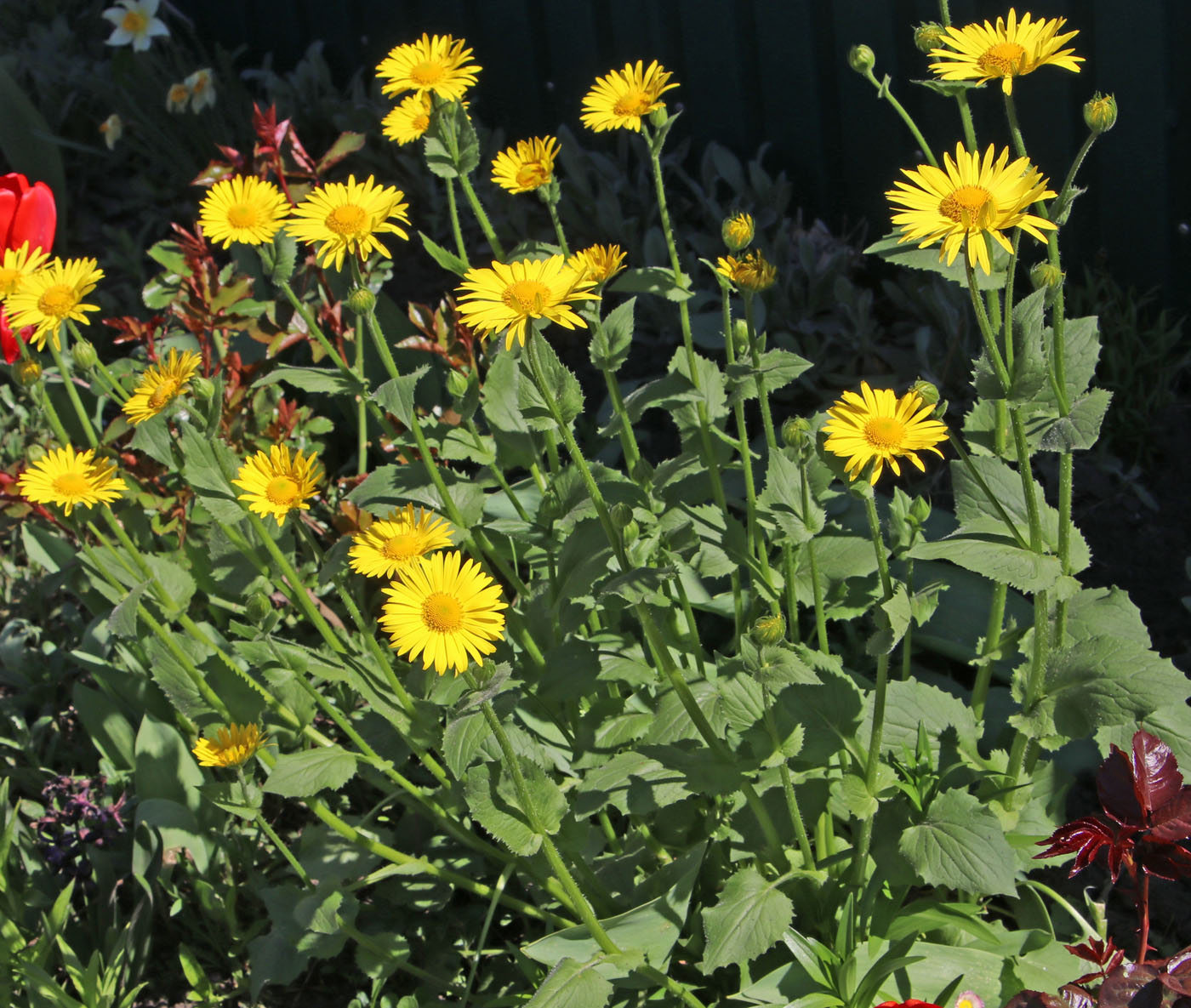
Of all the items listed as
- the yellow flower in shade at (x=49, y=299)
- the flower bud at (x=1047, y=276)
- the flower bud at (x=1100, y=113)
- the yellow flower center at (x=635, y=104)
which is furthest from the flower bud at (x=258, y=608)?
the flower bud at (x=1100, y=113)

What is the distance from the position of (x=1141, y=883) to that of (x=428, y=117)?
1.41 metres

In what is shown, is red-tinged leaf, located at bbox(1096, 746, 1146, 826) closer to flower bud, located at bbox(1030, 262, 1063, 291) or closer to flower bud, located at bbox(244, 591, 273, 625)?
flower bud, located at bbox(1030, 262, 1063, 291)

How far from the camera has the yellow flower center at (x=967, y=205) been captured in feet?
3.83

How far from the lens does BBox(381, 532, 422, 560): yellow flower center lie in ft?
4.50

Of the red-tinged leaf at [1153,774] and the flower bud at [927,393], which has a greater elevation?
the flower bud at [927,393]

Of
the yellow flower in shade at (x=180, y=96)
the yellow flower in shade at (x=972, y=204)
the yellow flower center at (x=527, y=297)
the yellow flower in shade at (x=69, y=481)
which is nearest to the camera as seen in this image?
the yellow flower in shade at (x=972, y=204)

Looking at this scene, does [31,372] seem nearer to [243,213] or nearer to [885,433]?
[243,213]

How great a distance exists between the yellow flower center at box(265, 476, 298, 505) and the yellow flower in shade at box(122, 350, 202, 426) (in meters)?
0.17

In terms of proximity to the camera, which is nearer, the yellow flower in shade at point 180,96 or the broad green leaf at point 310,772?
the broad green leaf at point 310,772

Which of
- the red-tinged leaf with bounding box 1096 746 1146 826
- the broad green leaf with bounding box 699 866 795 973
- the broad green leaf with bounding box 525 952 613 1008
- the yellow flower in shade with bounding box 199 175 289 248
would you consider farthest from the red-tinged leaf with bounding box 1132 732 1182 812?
the yellow flower in shade with bounding box 199 175 289 248

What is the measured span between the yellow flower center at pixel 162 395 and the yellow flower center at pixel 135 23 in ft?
9.58

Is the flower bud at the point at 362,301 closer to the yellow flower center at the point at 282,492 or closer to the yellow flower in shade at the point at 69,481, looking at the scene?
the yellow flower center at the point at 282,492

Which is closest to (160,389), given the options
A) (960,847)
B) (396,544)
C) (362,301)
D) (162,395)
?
(162,395)

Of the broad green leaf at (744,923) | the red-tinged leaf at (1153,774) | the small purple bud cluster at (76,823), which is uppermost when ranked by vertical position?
the red-tinged leaf at (1153,774)
